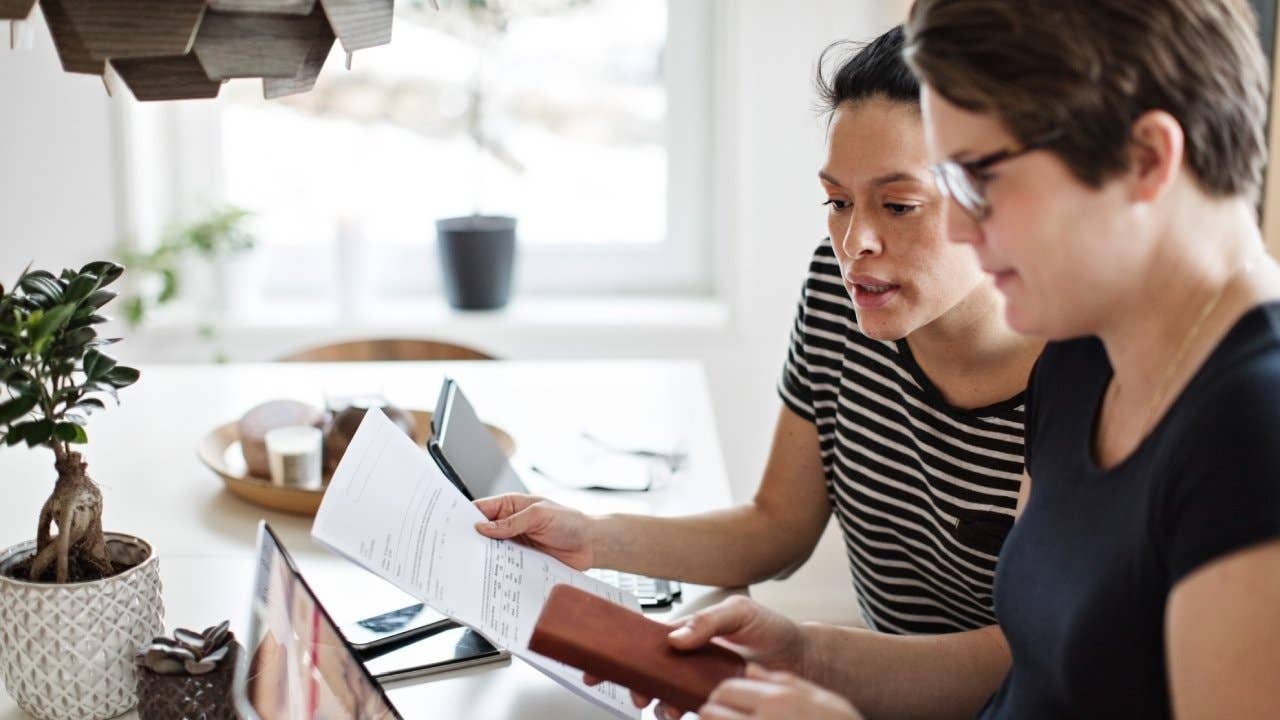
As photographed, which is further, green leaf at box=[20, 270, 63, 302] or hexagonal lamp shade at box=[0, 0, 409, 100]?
green leaf at box=[20, 270, 63, 302]

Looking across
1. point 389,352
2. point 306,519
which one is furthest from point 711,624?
point 389,352

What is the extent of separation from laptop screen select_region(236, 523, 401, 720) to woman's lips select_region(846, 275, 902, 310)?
0.60 m

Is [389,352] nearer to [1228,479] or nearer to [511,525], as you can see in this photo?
[511,525]

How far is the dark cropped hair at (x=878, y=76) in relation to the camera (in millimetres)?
1282

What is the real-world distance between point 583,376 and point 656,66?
3.43ft

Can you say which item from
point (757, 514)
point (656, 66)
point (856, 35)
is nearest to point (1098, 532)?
point (757, 514)

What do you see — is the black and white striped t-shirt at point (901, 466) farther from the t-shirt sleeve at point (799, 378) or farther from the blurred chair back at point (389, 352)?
the blurred chair back at point (389, 352)

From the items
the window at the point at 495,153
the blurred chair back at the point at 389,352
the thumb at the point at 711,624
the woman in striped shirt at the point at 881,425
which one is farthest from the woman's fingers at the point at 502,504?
the window at the point at 495,153

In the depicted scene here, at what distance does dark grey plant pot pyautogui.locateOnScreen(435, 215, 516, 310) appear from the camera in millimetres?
2828

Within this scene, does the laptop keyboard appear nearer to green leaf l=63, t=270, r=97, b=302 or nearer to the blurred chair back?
green leaf l=63, t=270, r=97, b=302

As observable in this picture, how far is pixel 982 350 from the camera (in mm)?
1358

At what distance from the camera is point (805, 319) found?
1.60 metres

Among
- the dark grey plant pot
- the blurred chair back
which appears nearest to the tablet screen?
the blurred chair back

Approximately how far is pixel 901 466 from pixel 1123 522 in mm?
634
